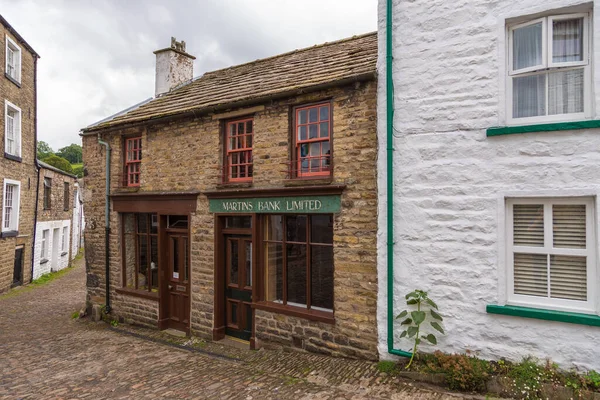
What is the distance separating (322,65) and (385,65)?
7.71 feet

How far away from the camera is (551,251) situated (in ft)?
18.1

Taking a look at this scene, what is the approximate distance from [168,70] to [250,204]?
670 centimetres

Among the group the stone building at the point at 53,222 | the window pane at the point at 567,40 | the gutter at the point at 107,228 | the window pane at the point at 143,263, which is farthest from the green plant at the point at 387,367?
the stone building at the point at 53,222

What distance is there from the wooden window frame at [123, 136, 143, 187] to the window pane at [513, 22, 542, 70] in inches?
349

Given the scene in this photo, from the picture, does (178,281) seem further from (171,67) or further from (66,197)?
(66,197)

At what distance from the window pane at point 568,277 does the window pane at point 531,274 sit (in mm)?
95

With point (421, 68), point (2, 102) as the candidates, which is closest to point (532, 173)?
point (421, 68)

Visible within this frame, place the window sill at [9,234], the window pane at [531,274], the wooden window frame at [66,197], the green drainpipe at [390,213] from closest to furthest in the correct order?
the window pane at [531,274] → the green drainpipe at [390,213] → the window sill at [9,234] → the wooden window frame at [66,197]

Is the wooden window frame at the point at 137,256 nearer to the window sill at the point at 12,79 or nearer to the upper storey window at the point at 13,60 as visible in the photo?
the window sill at the point at 12,79

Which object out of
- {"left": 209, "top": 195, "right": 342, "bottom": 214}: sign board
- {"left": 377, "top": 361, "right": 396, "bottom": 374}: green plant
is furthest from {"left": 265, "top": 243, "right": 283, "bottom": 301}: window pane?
{"left": 377, "top": 361, "right": 396, "bottom": 374}: green plant

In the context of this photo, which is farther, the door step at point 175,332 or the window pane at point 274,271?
the door step at point 175,332

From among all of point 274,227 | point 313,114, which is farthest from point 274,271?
point 313,114

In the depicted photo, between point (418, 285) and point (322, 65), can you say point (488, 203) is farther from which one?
point (322, 65)

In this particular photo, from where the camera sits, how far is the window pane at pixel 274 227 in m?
8.23
